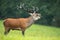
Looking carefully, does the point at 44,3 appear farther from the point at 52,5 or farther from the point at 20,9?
the point at 20,9

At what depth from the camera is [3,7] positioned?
112 ft

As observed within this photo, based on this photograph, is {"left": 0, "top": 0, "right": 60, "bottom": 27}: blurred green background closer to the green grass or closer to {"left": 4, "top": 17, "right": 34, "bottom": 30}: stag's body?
the green grass

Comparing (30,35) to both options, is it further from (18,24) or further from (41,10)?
(41,10)

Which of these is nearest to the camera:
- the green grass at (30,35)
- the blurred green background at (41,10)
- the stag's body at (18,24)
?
the green grass at (30,35)

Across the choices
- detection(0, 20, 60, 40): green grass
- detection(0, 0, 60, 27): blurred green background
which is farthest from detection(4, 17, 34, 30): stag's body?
detection(0, 0, 60, 27): blurred green background

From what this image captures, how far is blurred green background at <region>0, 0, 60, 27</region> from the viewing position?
3428 cm

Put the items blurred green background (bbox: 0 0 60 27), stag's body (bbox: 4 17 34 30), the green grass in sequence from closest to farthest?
the green grass → stag's body (bbox: 4 17 34 30) → blurred green background (bbox: 0 0 60 27)

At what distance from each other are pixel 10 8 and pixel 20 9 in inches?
69.6

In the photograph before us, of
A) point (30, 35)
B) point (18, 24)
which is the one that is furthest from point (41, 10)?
point (18, 24)

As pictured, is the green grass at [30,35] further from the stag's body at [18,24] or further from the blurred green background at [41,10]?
the blurred green background at [41,10]

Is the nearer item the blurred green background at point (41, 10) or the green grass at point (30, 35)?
the green grass at point (30, 35)

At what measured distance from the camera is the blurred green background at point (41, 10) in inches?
1350

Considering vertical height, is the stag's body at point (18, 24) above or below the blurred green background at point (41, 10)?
above

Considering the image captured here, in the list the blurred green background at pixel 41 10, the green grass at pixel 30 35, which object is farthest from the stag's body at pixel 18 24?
the blurred green background at pixel 41 10
